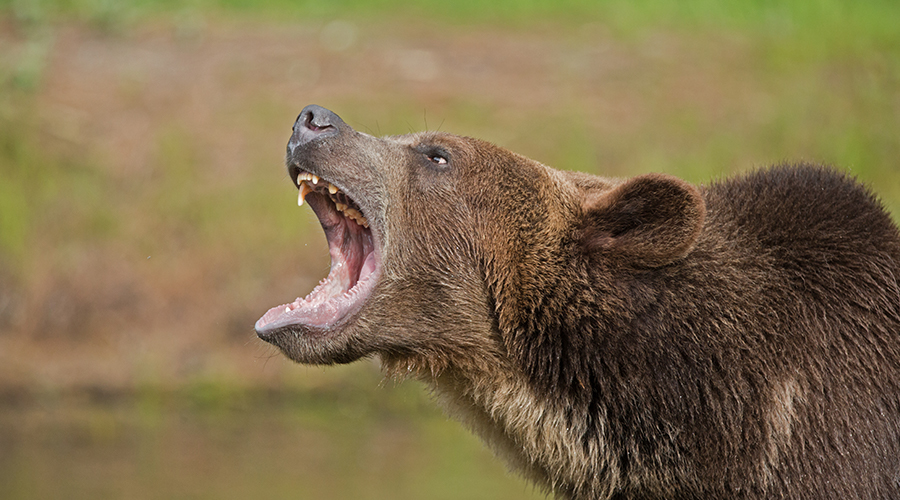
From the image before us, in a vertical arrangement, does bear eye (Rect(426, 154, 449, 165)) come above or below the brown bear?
above

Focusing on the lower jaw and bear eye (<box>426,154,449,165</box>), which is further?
bear eye (<box>426,154,449,165</box>)

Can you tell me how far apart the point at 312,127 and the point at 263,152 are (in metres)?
7.83

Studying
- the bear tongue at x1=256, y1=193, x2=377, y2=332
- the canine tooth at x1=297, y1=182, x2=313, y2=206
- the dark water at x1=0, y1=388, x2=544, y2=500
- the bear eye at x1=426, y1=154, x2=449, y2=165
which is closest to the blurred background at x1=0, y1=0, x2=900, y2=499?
the dark water at x1=0, y1=388, x2=544, y2=500

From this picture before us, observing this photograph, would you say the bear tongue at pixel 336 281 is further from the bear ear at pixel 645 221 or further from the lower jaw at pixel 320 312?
the bear ear at pixel 645 221

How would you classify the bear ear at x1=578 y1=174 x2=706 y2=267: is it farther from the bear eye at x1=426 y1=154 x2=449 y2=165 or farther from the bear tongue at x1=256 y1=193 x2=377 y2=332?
the bear tongue at x1=256 y1=193 x2=377 y2=332

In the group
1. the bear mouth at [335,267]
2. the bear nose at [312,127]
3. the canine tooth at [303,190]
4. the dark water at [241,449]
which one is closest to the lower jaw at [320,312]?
the bear mouth at [335,267]

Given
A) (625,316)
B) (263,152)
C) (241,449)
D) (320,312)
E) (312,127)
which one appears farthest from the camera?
(263,152)

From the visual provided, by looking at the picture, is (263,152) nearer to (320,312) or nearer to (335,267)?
(335,267)

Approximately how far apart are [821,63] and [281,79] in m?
6.46

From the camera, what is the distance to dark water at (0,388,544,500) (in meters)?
8.07

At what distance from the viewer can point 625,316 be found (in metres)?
4.20

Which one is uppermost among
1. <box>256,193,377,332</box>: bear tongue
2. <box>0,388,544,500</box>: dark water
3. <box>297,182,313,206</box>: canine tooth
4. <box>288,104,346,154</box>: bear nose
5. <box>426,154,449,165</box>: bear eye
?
<box>426,154,449,165</box>: bear eye

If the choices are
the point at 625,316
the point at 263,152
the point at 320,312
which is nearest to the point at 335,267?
the point at 320,312

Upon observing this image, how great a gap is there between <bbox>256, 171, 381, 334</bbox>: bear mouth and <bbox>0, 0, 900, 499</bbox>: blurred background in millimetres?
3604
